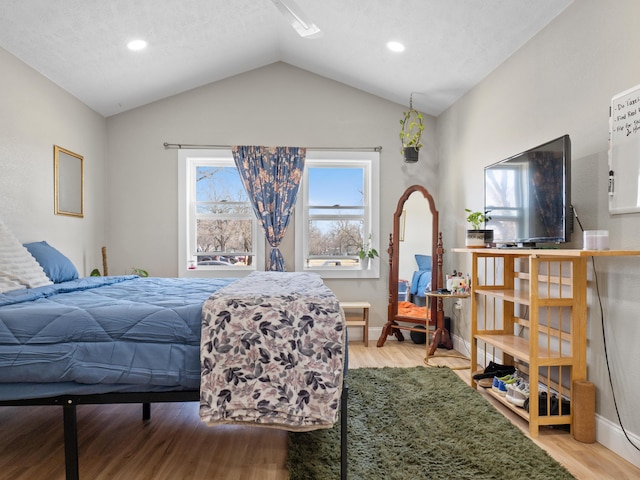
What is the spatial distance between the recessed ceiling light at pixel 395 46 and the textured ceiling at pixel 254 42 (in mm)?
63

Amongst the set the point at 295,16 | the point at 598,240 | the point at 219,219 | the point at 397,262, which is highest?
the point at 295,16

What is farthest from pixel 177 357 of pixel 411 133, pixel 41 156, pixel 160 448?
pixel 411 133

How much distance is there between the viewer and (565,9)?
8.50ft

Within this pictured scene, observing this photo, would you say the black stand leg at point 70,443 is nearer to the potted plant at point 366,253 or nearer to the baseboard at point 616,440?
the baseboard at point 616,440

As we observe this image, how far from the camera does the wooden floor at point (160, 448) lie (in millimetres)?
1967

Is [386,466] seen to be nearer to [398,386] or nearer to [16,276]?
[398,386]

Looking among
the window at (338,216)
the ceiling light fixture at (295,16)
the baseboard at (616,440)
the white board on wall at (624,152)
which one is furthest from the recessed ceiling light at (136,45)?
the baseboard at (616,440)

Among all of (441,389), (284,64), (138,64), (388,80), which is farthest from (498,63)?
(138,64)

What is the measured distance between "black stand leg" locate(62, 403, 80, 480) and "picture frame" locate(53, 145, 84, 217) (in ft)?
7.88

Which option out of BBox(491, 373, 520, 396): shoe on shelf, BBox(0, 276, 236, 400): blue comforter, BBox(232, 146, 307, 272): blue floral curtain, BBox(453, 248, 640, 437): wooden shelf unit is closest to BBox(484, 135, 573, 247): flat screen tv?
BBox(453, 248, 640, 437): wooden shelf unit

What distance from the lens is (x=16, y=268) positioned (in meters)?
2.47

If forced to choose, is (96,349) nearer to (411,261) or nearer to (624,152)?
(624,152)

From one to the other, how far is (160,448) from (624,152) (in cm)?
276

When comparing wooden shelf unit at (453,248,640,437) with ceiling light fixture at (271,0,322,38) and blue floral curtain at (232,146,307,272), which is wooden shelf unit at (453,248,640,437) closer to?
ceiling light fixture at (271,0,322,38)
